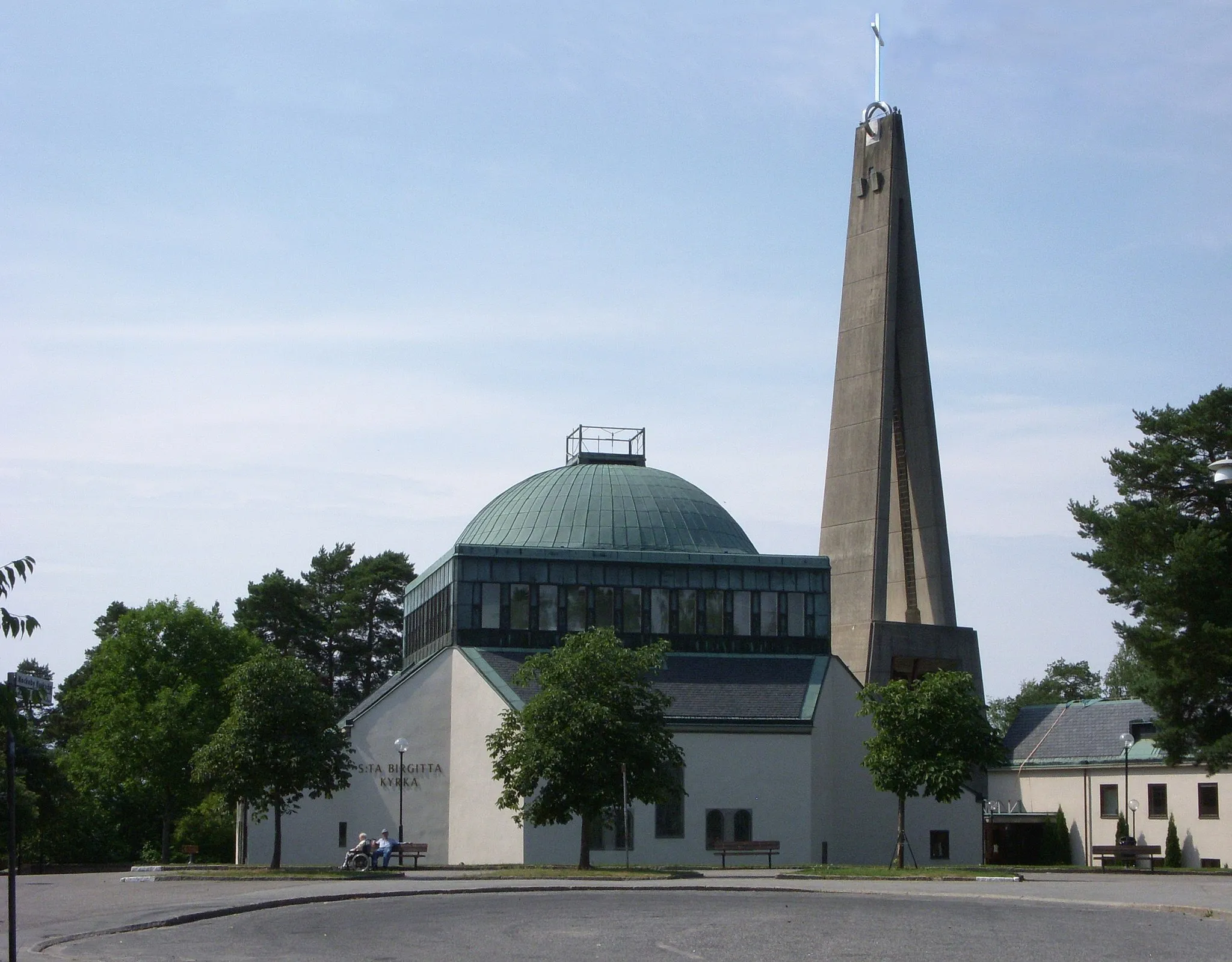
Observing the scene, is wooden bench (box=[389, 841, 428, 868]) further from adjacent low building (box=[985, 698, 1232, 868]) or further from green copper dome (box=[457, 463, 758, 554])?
adjacent low building (box=[985, 698, 1232, 868])

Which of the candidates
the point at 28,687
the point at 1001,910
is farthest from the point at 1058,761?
the point at 28,687

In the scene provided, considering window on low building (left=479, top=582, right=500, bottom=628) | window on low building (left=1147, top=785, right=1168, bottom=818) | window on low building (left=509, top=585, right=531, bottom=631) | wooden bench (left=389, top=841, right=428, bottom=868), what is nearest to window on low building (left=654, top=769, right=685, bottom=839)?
wooden bench (left=389, top=841, right=428, bottom=868)

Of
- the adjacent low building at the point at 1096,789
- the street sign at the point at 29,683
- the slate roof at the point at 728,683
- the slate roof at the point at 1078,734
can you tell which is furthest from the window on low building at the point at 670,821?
the street sign at the point at 29,683

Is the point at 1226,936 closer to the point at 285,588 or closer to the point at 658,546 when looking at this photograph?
the point at 658,546

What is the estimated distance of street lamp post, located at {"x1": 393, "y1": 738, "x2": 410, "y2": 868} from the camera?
49081 millimetres

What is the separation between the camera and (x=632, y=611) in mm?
61156

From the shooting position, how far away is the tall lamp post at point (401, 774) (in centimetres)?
4909

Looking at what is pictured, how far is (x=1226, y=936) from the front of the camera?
841 inches

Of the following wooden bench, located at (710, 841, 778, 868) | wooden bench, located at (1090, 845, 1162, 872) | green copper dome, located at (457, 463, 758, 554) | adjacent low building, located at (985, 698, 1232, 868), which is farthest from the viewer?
green copper dome, located at (457, 463, 758, 554)

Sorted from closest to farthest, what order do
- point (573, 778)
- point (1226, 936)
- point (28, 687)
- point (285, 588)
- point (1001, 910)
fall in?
point (28, 687) → point (1226, 936) → point (1001, 910) → point (573, 778) → point (285, 588)

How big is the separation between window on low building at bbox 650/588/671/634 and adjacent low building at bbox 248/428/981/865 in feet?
0.20

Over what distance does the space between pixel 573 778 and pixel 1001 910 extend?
18175 mm

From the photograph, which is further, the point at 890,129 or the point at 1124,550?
the point at 890,129

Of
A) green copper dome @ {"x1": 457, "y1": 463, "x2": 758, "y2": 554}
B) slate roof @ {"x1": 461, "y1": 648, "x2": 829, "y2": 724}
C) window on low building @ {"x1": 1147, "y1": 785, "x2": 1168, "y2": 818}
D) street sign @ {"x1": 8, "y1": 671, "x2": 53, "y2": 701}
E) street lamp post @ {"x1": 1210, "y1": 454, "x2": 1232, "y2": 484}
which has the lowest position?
window on low building @ {"x1": 1147, "y1": 785, "x2": 1168, "y2": 818}
